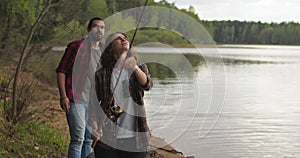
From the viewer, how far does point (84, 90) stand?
401 centimetres

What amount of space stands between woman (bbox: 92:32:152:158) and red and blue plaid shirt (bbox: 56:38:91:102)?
0.83 meters

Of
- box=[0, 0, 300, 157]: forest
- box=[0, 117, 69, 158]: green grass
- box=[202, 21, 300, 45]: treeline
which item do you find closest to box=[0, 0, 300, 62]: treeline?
box=[0, 0, 300, 157]: forest

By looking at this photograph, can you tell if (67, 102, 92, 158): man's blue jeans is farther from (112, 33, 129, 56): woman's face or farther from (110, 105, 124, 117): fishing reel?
(112, 33, 129, 56): woman's face

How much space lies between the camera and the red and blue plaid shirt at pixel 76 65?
3955 millimetres

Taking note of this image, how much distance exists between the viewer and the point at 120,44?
2990 millimetres

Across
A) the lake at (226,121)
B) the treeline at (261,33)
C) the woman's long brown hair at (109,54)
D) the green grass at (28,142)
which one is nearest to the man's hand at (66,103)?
the woman's long brown hair at (109,54)

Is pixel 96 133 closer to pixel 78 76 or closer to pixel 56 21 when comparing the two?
pixel 78 76

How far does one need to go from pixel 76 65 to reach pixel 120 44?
1.08 m

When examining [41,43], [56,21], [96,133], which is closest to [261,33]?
[41,43]

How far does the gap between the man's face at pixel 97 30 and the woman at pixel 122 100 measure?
756 mm

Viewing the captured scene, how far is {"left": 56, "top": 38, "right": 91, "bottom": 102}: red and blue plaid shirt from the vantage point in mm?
3955

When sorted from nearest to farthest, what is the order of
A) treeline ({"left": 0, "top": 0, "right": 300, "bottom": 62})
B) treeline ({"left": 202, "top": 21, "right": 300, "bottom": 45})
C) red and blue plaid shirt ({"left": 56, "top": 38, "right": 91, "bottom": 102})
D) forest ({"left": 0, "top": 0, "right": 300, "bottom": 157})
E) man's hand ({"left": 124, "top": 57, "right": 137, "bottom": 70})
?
man's hand ({"left": 124, "top": 57, "right": 137, "bottom": 70}) → red and blue plaid shirt ({"left": 56, "top": 38, "right": 91, "bottom": 102}) → forest ({"left": 0, "top": 0, "right": 300, "bottom": 157}) → treeline ({"left": 0, "top": 0, "right": 300, "bottom": 62}) → treeline ({"left": 202, "top": 21, "right": 300, "bottom": 45})

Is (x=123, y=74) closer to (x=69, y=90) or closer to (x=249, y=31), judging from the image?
(x=69, y=90)

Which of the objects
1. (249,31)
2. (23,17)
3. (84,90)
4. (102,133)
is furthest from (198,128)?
(249,31)
